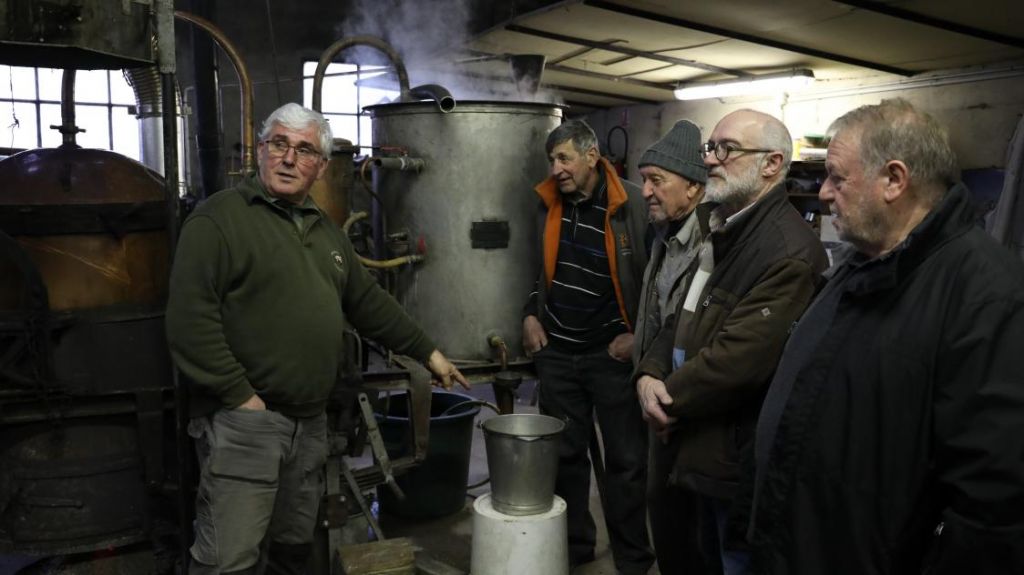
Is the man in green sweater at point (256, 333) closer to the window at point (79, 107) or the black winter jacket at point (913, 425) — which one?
the black winter jacket at point (913, 425)

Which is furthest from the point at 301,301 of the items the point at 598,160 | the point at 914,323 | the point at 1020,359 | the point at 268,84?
the point at 268,84

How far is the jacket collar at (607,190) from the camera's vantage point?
352 cm

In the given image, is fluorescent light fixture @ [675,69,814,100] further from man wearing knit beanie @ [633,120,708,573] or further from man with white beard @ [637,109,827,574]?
man with white beard @ [637,109,827,574]

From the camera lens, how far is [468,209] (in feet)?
12.7

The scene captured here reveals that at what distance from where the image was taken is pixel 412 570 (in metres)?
2.86

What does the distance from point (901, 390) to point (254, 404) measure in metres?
1.97

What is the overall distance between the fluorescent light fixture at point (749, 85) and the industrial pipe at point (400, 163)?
4337mm

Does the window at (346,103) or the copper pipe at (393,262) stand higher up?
the window at (346,103)

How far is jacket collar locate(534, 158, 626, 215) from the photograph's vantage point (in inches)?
138

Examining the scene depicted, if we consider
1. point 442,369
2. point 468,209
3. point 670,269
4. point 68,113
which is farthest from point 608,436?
point 68,113

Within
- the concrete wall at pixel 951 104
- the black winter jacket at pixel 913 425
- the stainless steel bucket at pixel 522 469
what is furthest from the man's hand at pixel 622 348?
the concrete wall at pixel 951 104

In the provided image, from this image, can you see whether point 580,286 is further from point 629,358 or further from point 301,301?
point 301,301

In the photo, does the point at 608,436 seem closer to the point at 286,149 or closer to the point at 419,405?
the point at 419,405

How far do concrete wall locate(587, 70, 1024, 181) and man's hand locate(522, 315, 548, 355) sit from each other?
7.02ft
